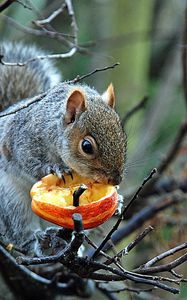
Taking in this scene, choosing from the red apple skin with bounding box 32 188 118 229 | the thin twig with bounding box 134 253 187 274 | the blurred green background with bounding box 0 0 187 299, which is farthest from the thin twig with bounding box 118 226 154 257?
the blurred green background with bounding box 0 0 187 299

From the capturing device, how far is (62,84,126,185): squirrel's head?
1718mm

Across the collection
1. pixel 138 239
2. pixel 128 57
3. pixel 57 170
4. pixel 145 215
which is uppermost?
pixel 138 239

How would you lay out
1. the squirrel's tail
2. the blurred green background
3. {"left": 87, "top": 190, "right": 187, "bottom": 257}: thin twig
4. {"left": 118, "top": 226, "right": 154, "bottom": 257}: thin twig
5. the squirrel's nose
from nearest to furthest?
{"left": 118, "top": 226, "right": 154, "bottom": 257}: thin twig < the squirrel's nose < {"left": 87, "top": 190, "right": 187, "bottom": 257}: thin twig < the squirrel's tail < the blurred green background

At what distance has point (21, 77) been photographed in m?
2.37

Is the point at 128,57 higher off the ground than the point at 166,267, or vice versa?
the point at 166,267

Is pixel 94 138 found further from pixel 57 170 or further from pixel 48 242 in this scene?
pixel 48 242

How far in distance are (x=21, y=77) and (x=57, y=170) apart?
0.63 meters

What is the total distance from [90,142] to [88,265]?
538 millimetres

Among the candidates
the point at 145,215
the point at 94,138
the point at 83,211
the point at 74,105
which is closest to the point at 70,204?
the point at 83,211

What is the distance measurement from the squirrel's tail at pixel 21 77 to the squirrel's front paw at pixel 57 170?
16.6 inches

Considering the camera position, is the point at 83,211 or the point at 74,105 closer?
the point at 83,211

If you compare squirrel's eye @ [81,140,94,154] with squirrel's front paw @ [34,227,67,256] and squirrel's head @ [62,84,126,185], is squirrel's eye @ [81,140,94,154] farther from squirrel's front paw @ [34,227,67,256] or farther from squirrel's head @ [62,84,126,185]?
squirrel's front paw @ [34,227,67,256]

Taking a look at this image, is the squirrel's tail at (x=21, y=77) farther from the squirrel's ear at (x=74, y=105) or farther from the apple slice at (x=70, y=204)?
the apple slice at (x=70, y=204)

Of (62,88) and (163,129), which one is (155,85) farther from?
(62,88)
